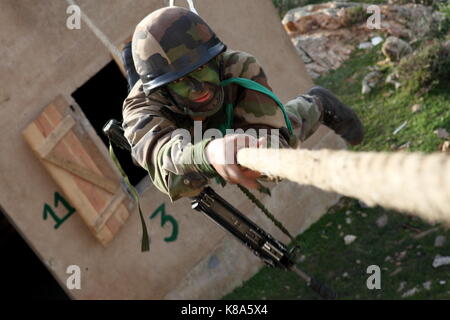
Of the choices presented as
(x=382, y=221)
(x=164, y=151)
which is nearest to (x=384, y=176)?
(x=164, y=151)

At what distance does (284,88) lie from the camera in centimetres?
735

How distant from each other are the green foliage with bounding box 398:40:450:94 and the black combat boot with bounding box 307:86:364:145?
203cm

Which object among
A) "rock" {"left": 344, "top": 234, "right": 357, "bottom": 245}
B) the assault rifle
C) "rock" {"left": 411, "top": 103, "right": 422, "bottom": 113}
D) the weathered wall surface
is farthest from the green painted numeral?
"rock" {"left": 411, "top": 103, "right": 422, "bottom": 113}

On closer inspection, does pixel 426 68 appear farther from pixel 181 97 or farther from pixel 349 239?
pixel 181 97

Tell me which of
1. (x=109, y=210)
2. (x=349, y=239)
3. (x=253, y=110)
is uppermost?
(x=253, y=110)

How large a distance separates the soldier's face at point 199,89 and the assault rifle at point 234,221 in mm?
868

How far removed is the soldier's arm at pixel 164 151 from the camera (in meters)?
3.02

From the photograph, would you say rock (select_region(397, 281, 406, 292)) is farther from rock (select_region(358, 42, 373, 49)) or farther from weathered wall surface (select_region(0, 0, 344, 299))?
rock (select_region(358, 42, 373, 49))

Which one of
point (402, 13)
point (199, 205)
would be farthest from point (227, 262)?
point (402, 13)

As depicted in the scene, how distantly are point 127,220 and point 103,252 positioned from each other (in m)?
0.39

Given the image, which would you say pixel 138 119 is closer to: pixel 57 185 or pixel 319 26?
pixel 57 185

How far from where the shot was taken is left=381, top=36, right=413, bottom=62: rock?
29.3 feet

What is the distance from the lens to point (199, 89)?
3.77 m

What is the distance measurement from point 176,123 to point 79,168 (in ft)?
7.98
